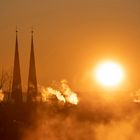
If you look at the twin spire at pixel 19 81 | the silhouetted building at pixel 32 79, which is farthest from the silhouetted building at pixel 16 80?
the silhouetted building at pixel 32 79

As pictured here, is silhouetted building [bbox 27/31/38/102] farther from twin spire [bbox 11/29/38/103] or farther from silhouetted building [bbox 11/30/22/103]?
silhouetted building [bbox 11/30/22/103]

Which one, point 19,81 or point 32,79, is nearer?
point 19,81

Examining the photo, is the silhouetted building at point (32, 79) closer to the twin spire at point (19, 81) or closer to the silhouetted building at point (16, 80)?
the twin spire at point (19, 81)

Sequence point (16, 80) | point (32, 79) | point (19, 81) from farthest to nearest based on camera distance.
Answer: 1. point (32, 79)
2. point (16, 80)
3. point (19, 81)

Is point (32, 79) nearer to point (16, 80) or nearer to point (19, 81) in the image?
point (19, 81)

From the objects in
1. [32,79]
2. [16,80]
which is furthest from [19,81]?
[32,79]

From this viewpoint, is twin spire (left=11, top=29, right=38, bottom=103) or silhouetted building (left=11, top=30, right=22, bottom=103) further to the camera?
silhouetted building (left=11, top=30, right=22, bottom=103)

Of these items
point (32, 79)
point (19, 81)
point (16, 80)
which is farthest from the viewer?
point (32, 79)

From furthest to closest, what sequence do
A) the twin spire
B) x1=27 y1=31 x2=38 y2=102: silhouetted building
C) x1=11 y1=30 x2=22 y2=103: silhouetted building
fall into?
x1=27 y1=31 x2=38 y2=102: silhouetted building, x1=11 y1=30 x2=22 y2=103: silhouetted building, the twin spire

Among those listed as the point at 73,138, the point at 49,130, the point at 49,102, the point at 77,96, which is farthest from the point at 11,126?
the point at 49,102

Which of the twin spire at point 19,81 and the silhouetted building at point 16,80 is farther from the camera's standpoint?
the silhouetted building at point 16,80

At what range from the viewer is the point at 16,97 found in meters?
117

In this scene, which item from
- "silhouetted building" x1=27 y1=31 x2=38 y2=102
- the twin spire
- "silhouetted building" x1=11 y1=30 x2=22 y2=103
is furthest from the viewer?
"silhouetted building" x1=27 y1=31 x2=38 y2=102

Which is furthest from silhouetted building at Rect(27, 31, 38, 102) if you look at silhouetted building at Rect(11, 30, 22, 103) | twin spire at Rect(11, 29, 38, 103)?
silhouetted building at Rect(11, 30, 22, 103)
